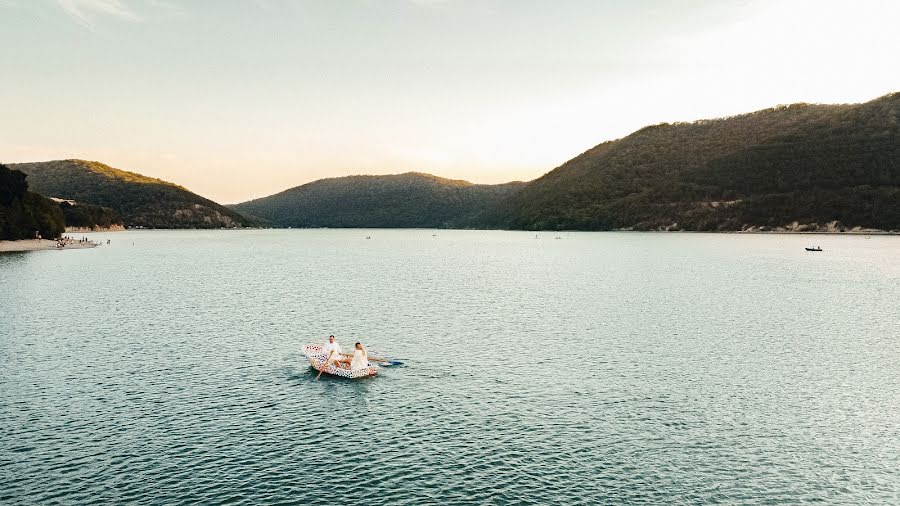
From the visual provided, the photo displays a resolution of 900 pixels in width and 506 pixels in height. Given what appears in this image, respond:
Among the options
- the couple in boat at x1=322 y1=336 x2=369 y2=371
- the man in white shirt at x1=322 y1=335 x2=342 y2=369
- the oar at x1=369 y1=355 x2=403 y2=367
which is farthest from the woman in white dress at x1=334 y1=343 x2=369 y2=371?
the oar at x1=369 y1=355 x2=403 y2=367

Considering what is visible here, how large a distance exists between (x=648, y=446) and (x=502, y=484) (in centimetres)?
1000

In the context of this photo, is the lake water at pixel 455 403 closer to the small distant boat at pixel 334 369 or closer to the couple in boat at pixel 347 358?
the small distant boat at pixel 334 369

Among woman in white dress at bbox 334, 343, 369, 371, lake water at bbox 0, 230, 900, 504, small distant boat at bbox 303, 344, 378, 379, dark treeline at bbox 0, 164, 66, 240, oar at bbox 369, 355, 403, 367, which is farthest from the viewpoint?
dark treeline at bbox 0, 164, 66, 240

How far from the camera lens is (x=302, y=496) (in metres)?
27.1

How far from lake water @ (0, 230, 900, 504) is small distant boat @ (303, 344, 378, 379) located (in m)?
0.93

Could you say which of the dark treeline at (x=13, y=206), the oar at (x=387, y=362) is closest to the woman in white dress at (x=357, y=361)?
the oar at (x=387, y=362)

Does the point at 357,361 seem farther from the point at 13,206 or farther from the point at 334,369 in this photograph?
the point at 13,206

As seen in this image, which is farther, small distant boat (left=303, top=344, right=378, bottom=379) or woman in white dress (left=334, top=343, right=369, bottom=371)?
woman in white dress (left=334, top=343, right=369, bottom=371)

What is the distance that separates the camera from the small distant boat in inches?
1887

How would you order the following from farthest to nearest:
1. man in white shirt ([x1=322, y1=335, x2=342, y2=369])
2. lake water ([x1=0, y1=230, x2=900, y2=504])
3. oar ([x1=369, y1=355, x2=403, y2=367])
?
oar ([x1=369, y1=355, x2=403, y2=367])
man in white shirt ([x1=322, y1=335, x2=342, y2=369])
lake water ([x1=0, y1=230, x2=900, y2=504])

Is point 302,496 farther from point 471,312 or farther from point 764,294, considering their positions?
point 764,294

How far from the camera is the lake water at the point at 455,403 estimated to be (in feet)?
94.6

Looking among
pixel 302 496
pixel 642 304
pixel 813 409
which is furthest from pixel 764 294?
pixel 302 496

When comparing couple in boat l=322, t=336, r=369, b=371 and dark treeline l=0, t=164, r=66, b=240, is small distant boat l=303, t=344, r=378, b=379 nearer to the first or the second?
couple in boat l=322, t=336, r=369, b=371
